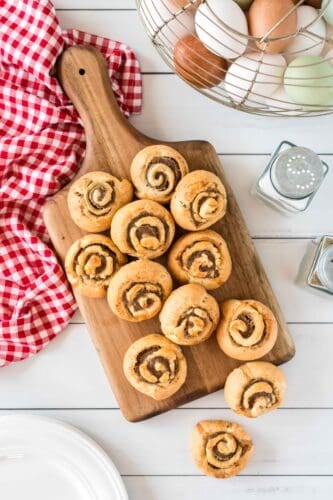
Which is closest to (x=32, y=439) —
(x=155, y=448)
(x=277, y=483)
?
(x=155, y=448)

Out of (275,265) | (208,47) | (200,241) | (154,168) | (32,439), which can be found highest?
(208,47)

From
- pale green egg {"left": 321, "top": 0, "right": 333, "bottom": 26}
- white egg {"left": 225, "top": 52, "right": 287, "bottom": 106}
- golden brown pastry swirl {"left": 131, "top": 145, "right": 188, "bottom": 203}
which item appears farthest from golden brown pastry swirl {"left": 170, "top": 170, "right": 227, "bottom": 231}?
pale green egg {"left": 321, "top": 0, "right": 333, "bottom": 26}

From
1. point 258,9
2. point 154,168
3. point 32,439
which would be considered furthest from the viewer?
point 32,439

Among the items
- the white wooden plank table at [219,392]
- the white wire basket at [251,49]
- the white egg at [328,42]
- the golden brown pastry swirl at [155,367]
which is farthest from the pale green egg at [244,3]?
the golden brown pastry swirl at [155,367]

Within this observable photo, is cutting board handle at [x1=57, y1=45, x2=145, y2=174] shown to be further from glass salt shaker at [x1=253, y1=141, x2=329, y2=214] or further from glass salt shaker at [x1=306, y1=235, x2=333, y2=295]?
glass salt shaker at [x1=306, y1=235, x2=333, y2=295]

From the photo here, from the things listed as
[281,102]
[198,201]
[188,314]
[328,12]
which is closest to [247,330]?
[188,314]

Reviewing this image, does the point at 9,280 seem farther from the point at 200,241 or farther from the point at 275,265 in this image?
the point at 275,265

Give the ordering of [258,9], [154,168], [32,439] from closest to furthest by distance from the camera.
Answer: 1. [258,9]
2. [154,168]
3. [32,439]
